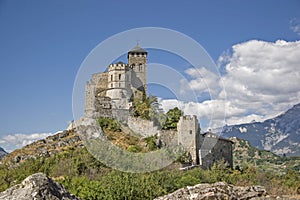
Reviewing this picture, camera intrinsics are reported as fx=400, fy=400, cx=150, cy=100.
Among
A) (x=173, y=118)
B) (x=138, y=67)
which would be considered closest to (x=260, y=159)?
(x=138, y=67)

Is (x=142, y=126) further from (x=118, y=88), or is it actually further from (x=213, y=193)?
(x=213, y=193)

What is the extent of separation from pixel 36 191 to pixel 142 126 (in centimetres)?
4572

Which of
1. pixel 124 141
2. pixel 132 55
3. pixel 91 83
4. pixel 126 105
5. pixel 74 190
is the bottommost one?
pixel 74 190

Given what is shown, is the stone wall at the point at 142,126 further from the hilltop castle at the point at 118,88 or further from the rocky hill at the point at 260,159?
the rocky hill at the point at 260,159

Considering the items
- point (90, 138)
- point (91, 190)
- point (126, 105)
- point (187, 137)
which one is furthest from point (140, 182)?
point (126, 105)

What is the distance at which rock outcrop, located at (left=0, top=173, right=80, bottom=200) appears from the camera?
8516mm

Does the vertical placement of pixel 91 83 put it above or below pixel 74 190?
above

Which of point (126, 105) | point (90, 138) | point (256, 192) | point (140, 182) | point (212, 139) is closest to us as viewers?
point (256, 192)

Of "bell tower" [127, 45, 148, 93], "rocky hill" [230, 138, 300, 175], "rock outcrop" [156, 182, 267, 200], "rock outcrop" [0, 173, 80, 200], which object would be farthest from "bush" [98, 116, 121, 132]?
"rocky hill" [230, 138, 300, 175]

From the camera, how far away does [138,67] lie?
70.0 meters

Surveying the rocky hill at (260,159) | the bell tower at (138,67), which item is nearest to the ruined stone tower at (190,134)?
the bell tower at (138,67)

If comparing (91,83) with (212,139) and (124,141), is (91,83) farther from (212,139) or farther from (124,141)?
(212,139)

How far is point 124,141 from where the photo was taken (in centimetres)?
5191

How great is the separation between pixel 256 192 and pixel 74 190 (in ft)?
64.9
